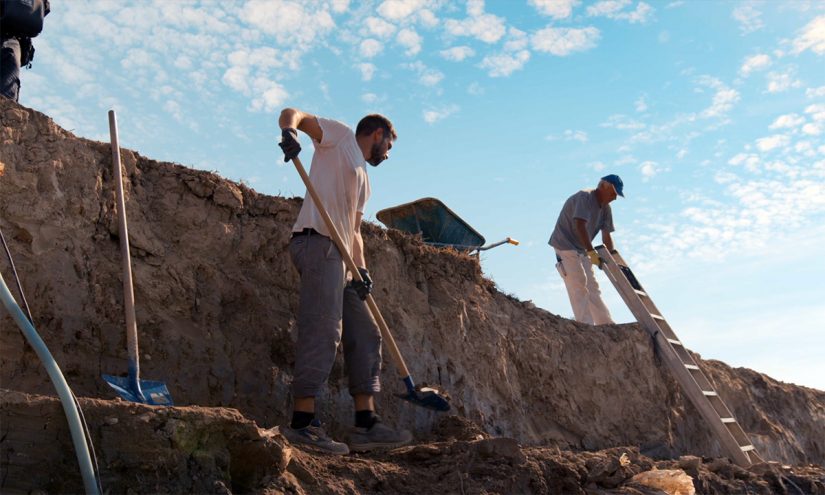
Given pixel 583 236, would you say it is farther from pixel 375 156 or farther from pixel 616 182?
pixel 375 156

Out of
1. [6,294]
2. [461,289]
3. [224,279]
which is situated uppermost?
[461,289]

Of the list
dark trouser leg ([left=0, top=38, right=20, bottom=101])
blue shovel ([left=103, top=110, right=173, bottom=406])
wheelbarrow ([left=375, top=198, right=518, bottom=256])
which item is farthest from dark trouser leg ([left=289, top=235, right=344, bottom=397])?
wheelbarrow ([left=375, top=198, right=518, bottom=256])

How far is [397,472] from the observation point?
439 centimetres

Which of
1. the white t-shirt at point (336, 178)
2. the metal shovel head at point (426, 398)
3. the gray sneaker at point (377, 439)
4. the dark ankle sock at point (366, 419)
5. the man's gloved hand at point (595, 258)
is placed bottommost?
the gray sneaker at point (377, 439)

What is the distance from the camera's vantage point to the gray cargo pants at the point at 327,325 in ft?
15.3

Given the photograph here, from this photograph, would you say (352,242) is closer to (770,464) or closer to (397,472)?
(397,472)

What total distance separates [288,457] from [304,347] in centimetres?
88

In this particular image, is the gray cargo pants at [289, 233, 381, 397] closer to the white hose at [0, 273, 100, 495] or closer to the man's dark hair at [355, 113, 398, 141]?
the man's dark hair at [355, 113, 398, 141]

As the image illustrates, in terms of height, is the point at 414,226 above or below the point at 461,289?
above

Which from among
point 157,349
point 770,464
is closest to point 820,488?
point 770,464

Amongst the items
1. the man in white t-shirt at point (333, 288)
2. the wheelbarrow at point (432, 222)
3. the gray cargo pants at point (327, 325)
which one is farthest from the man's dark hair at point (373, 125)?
the wheelbarrow at point (432, 222)

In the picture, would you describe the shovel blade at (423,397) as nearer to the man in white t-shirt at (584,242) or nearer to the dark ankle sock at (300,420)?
the dark ankle sock at (300,420)

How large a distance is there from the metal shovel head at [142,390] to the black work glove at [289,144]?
1.44 meters

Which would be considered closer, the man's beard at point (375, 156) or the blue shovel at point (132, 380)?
the blue shovel at point (132, 380)
